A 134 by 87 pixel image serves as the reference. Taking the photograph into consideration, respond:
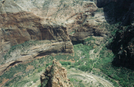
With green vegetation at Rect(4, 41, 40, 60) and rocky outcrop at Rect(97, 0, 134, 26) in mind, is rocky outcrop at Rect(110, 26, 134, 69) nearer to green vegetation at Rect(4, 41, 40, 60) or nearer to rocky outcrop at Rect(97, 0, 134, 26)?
rocky outcrop at Rect(97, 0, 134, 26)

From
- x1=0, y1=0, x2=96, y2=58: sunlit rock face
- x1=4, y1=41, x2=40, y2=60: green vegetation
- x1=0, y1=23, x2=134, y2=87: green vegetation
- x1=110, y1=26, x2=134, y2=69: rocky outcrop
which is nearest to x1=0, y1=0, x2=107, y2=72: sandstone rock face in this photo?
x1=0, y1=0, x2=96, y2=58: sunlit rock face

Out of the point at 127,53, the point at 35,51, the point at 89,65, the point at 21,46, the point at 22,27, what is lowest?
the point at 89,65

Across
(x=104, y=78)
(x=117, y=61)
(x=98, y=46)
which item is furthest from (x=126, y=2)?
(x=104, y=78)

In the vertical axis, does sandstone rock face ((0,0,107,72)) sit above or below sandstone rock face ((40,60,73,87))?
above

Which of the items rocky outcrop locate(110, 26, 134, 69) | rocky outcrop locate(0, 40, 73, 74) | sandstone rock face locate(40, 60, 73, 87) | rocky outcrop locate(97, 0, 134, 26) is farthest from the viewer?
rocky outcrop locate(97, 0, 134, 26)

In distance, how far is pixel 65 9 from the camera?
6056 centimetres

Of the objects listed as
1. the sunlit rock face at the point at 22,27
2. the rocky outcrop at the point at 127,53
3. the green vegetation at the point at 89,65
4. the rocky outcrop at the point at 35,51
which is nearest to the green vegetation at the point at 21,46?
the green vegetation at the point at 89,65

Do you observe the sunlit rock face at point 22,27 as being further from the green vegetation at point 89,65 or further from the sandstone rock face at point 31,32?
the green vegetation at point 89,65

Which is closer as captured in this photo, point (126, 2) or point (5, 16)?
point (5, 16)

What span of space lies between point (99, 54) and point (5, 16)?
32561mm

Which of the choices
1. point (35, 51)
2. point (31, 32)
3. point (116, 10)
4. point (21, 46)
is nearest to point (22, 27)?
point (31, 32)

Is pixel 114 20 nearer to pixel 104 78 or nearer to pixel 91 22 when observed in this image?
pixel 91 22

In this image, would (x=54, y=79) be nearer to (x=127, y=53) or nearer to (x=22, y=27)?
(x=127, y=53)

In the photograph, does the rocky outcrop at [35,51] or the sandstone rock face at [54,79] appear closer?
the sandstone rock face at [54,79]
